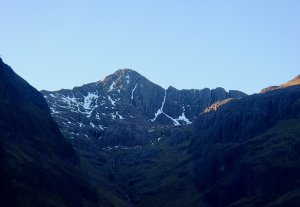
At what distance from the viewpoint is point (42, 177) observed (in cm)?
19562

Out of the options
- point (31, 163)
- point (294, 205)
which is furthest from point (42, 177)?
point (294, 205)

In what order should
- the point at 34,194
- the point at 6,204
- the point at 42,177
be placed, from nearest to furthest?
1. the point at 6,204
2. the point at 34,194
3. the point at 42,177

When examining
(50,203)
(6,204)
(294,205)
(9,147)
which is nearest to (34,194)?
(50,203)

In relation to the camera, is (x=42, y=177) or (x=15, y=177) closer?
(x=15, y=177)

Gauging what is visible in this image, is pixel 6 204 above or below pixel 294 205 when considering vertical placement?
above

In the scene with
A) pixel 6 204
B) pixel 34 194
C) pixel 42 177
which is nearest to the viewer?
pixel 6 204

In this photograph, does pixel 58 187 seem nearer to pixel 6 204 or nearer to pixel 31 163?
pixel 31 163

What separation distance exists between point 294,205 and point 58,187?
95.3 meters

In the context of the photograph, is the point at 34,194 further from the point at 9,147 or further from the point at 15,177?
the point at 9,147

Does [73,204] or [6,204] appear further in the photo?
[73,204]

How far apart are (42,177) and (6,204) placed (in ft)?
120

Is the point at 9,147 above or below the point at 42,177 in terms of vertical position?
above

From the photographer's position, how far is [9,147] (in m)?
198

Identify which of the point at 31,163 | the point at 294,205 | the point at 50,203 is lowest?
the point at 294,205
